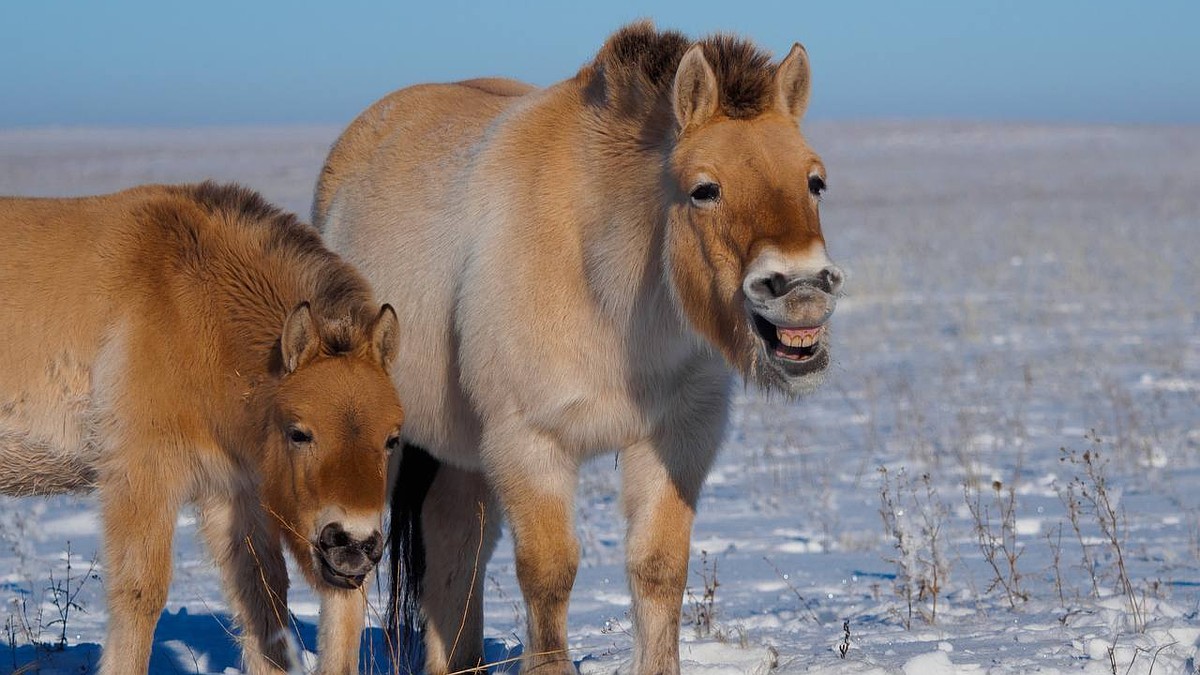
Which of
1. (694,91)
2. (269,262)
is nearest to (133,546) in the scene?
(269,262)

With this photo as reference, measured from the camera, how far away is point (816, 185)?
458cm

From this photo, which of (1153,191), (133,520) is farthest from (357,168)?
(1153,191)

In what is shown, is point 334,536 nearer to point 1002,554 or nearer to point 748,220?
point 748,220

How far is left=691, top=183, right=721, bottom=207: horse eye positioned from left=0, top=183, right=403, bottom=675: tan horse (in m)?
1.08

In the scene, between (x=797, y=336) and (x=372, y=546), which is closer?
(x=372, y=546)

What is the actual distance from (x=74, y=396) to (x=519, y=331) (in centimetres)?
157

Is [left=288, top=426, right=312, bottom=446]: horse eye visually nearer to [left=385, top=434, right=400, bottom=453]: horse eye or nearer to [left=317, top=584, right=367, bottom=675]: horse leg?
[left=385, top=434, right=400, bottom=453]: horse eye

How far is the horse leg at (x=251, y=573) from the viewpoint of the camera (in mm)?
5078

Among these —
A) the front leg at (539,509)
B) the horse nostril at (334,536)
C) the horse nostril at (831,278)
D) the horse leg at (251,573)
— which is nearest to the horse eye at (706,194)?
the horse nostril at (831,278)

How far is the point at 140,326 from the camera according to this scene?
15.5ft

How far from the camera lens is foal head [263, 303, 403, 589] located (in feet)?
13.6

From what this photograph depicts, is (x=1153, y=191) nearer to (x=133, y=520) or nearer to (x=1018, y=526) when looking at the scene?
(x=1018, y=526)

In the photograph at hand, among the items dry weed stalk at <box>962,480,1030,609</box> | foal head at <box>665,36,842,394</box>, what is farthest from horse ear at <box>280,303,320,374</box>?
dry weed stalk at <box>962,480,1030,609</box>

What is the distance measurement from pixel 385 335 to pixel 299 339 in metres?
0.28
